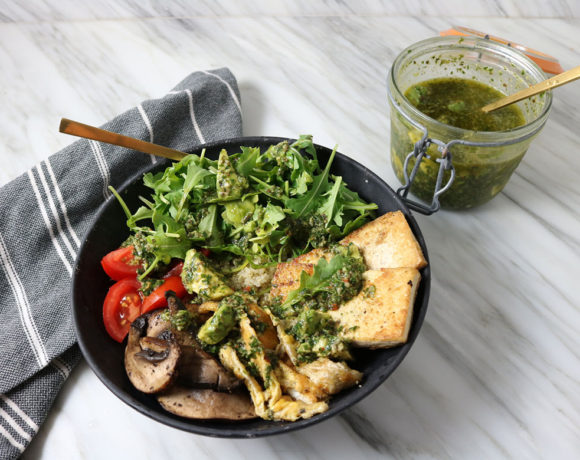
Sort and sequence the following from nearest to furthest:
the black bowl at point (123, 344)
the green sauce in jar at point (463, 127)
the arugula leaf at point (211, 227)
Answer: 1. the black bowl at point (123, 344)
2. the arugula leaf at point (211, 227)
3. the green sauce in jar at point (463, 127)

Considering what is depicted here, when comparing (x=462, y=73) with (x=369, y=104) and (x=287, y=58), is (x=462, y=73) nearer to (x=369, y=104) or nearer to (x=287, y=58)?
(x=369, y=104)

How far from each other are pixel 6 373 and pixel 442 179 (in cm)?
172

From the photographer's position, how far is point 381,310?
1631 mm

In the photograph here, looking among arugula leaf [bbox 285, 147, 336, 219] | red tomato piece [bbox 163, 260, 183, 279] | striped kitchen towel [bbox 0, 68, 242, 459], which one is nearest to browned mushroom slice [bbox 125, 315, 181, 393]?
red tomato piece [bbox 163, 260, 183, 279]

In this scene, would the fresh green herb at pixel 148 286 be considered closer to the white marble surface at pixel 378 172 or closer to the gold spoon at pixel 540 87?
the white marble surface at pixel 378 172

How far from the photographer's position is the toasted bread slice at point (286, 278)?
180 centimetres

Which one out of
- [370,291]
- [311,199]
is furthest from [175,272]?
[370,291]

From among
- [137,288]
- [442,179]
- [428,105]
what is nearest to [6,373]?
[137,288]

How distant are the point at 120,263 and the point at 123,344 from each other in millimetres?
272

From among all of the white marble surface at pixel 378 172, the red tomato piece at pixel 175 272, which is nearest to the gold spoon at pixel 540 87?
the white marble surface at pixel 378 172

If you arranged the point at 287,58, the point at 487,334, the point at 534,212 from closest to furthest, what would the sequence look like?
the point at 487,334
the point at 534,212
the point at 287,58

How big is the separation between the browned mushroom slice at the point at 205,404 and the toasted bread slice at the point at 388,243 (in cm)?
62

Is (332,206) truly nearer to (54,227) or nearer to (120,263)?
(120,263)

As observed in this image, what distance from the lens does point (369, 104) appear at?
2.73m
